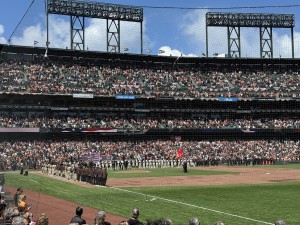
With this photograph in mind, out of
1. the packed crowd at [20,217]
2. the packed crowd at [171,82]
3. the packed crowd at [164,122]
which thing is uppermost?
the packed crowd at [171,82]

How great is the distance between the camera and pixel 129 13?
60.5 m

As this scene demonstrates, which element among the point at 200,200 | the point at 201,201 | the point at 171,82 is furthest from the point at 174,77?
the point at 201,201

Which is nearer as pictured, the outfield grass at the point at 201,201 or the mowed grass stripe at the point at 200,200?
the outfield grass at the point at 201,201

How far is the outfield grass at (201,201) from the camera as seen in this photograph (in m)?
15.4

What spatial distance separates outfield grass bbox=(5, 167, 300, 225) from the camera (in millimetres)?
15375

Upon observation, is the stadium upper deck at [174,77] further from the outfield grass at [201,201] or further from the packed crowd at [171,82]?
the outfield grass at [201,201]

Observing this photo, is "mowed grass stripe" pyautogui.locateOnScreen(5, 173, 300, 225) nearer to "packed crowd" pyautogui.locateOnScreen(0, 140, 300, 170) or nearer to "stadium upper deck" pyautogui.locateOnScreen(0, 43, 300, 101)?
"packed crowd" pyautogui.locateOnScreen(0, 140, 300, 170)

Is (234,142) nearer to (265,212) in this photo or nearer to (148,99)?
(148,99)

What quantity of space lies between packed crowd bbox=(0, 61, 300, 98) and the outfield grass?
2887cm

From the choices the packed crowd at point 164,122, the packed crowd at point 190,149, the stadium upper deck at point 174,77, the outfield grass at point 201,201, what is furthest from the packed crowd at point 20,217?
the packed crowd at point 164,122

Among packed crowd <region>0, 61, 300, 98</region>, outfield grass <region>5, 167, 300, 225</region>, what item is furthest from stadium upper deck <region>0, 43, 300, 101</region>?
outfield grass <region>5, 167, 300, 225</region>

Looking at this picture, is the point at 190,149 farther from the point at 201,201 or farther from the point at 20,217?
the point at 20,217

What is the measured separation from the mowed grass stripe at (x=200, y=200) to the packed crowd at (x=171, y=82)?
28601mm

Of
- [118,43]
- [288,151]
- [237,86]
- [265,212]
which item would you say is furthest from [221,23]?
[265,212]
